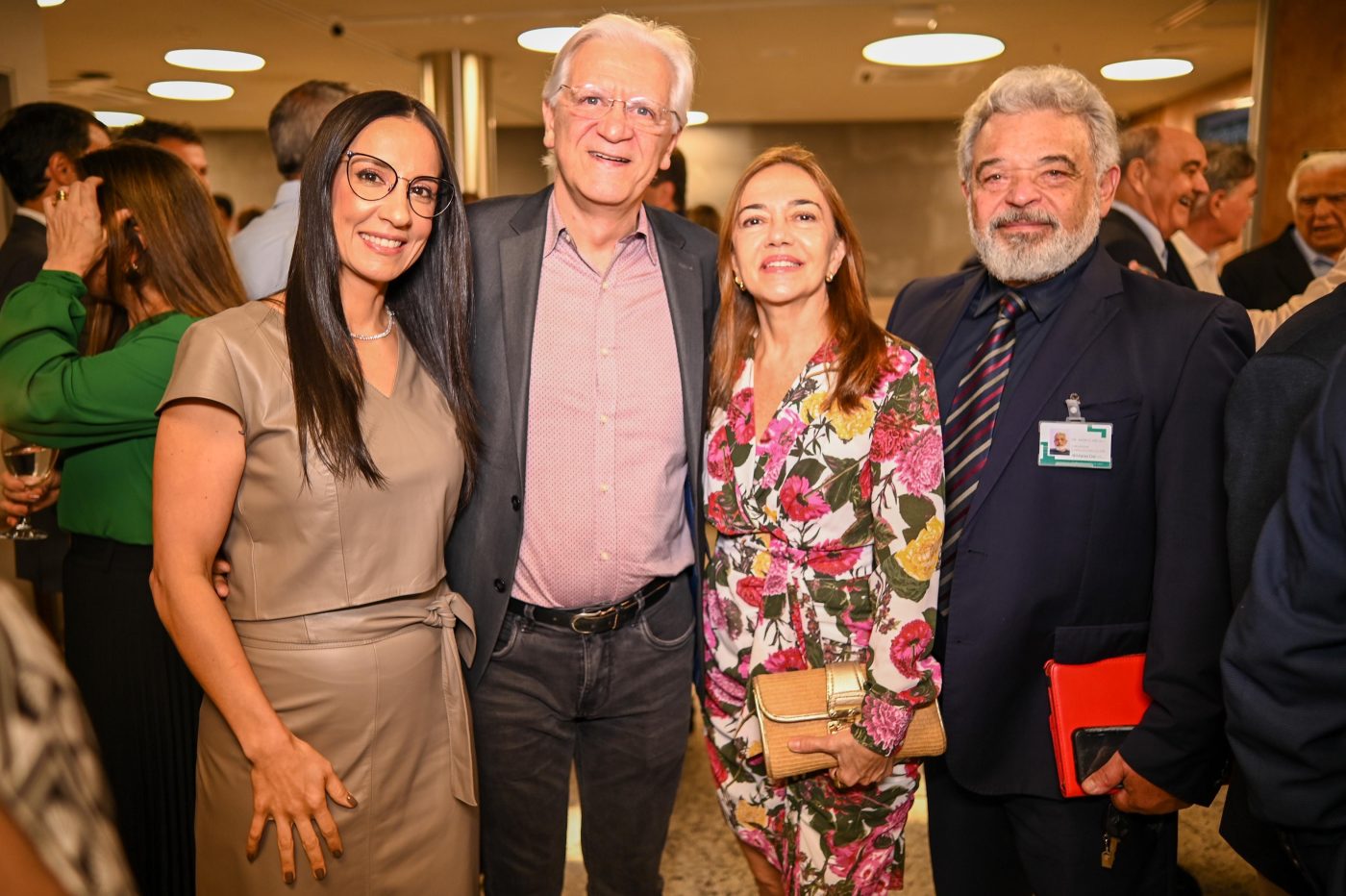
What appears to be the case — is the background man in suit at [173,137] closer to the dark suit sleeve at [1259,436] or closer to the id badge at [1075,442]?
the id badge at [1075,442]

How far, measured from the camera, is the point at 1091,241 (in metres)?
2.05

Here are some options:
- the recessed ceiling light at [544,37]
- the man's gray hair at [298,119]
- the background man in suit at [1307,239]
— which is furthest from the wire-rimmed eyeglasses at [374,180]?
the recessed ceiling light at [544,37]

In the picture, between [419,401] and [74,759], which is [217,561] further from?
[74,759]

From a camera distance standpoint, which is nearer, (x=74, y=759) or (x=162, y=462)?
(x=74, y=759)

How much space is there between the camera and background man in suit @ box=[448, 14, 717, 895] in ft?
6.58

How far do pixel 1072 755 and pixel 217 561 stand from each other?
1.58 meters

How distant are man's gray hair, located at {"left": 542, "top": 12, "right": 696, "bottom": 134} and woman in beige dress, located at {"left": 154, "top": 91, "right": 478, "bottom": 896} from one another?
45 cm

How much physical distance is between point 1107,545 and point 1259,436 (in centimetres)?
51

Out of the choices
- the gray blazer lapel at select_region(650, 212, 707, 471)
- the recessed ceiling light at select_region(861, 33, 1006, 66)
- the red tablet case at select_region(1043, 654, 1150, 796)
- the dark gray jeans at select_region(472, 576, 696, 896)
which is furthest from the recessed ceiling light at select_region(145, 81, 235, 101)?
the red tablet case at select_region(1043, 654, 1150, 796)

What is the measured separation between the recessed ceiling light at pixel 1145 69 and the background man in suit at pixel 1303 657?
8.92m

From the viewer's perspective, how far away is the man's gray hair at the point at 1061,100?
2049 millimetres

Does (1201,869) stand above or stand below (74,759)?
below

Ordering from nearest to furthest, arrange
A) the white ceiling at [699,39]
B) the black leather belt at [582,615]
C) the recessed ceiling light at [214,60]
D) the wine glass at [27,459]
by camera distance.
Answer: the black leather belt at [582,615] → the wine glass at [27,459] → the white ceiling at [699,39] → the recessed ceiling light at [214,60]

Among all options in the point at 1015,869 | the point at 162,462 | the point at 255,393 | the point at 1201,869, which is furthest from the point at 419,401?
the point at 1201,869
